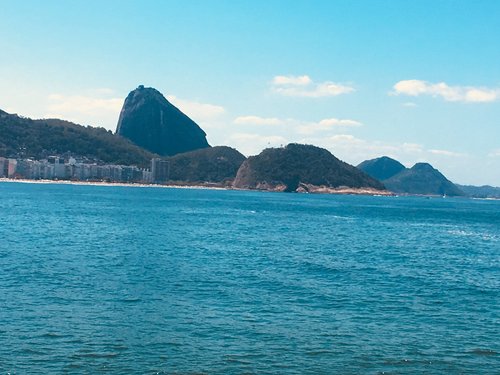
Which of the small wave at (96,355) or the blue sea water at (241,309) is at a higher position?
the blue sea water at (241,309)

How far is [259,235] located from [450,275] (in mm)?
38821

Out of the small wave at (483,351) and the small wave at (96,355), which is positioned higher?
the small wave at (483,351)

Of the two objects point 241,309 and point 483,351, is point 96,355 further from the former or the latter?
point 483,351

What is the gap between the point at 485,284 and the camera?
159ft

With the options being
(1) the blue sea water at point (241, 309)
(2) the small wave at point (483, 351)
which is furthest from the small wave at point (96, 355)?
(2) the small wave at point (483, 351)

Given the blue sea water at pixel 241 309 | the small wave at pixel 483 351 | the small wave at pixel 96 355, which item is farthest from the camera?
the small wave at pixel 483 351

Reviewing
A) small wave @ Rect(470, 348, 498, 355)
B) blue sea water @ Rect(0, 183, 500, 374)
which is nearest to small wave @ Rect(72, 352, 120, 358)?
blue sea water @ Rect(0, 183, 500, 374)

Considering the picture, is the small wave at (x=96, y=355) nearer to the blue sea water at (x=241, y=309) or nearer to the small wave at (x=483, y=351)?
the blue sea water at (x=241, y=309)

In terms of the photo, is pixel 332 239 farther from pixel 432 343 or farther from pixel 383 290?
pixel 432 343

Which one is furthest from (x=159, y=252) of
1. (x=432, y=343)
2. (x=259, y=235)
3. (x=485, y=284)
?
(x=432, y=343)

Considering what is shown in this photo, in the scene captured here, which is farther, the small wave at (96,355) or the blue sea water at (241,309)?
the blue sea water at (241,309)

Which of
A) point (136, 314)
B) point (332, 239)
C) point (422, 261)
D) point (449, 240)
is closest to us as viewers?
point (136, 314)

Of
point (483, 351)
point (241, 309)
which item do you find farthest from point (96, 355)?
point (483, 351)

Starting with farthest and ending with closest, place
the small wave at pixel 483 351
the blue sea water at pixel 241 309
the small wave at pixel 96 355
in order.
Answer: the small wave at pixel 483 351 < the blue sea water at pixel 241 309 < the small wave at pixel 96 355
